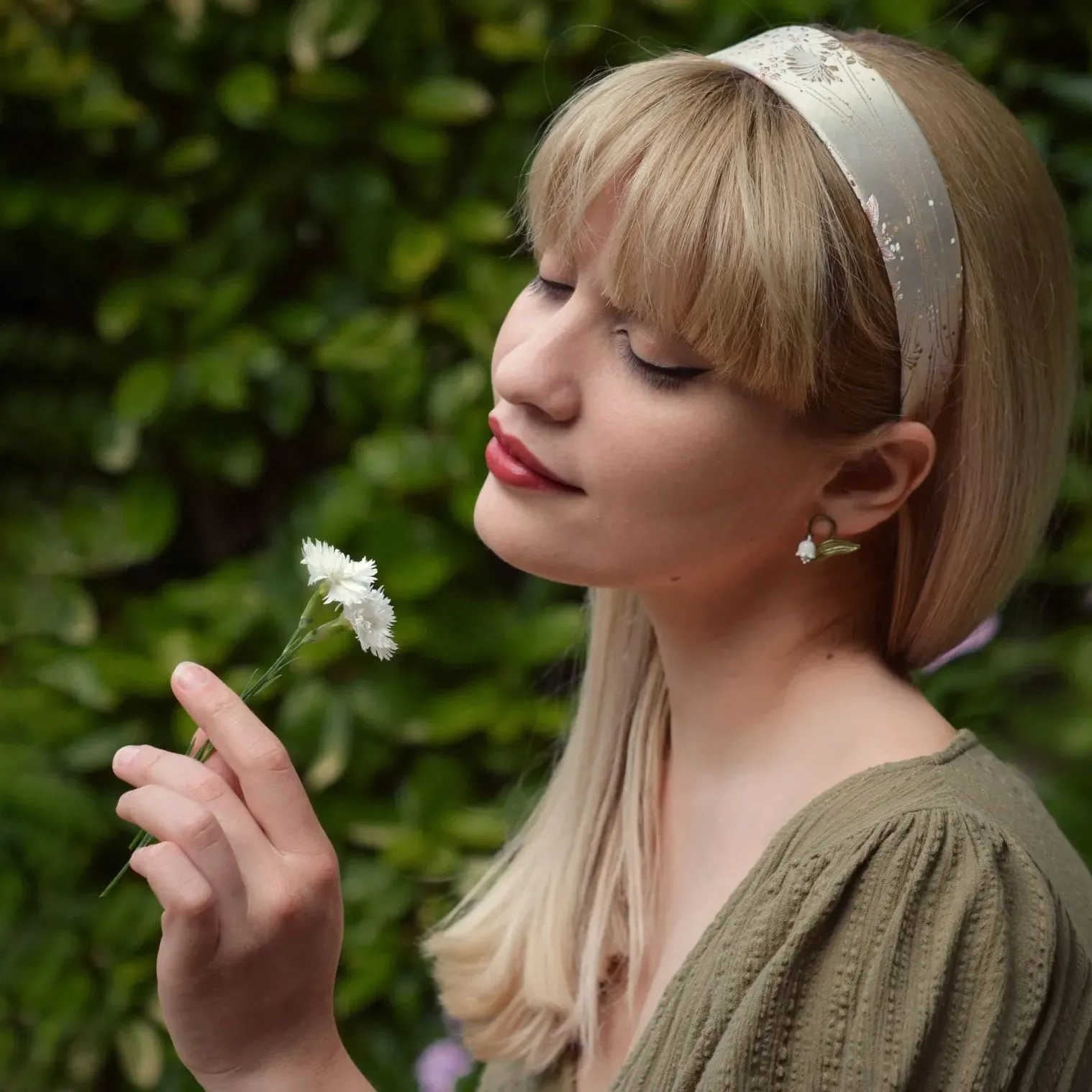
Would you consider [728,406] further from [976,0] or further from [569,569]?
[976,0]

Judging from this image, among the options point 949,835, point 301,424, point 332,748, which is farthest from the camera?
point 301,424

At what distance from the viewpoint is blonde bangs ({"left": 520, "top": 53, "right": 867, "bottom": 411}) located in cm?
103

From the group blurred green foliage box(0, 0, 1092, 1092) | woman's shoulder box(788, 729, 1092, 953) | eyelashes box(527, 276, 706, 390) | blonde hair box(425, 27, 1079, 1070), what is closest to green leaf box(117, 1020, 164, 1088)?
blurred green foliage box(0, 0, 1092, 1092)

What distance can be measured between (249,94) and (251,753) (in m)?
1.32

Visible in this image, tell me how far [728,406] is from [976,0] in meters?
1.23

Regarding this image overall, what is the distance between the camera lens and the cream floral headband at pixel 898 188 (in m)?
1.08

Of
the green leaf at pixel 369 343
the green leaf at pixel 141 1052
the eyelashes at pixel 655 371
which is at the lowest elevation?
the green leaf at pixel 141 1052

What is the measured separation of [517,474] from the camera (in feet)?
3.71

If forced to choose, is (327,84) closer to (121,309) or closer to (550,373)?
(121,309)

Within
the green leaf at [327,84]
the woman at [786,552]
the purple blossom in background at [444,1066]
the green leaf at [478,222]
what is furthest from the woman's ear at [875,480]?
the green leaf at [327,84]

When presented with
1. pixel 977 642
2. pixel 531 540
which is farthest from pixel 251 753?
pixel 977 642

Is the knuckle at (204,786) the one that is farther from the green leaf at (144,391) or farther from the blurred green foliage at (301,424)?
the green leaf at (144,391)

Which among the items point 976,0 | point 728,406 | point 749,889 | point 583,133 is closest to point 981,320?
point 728,406

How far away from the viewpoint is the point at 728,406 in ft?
3.53
